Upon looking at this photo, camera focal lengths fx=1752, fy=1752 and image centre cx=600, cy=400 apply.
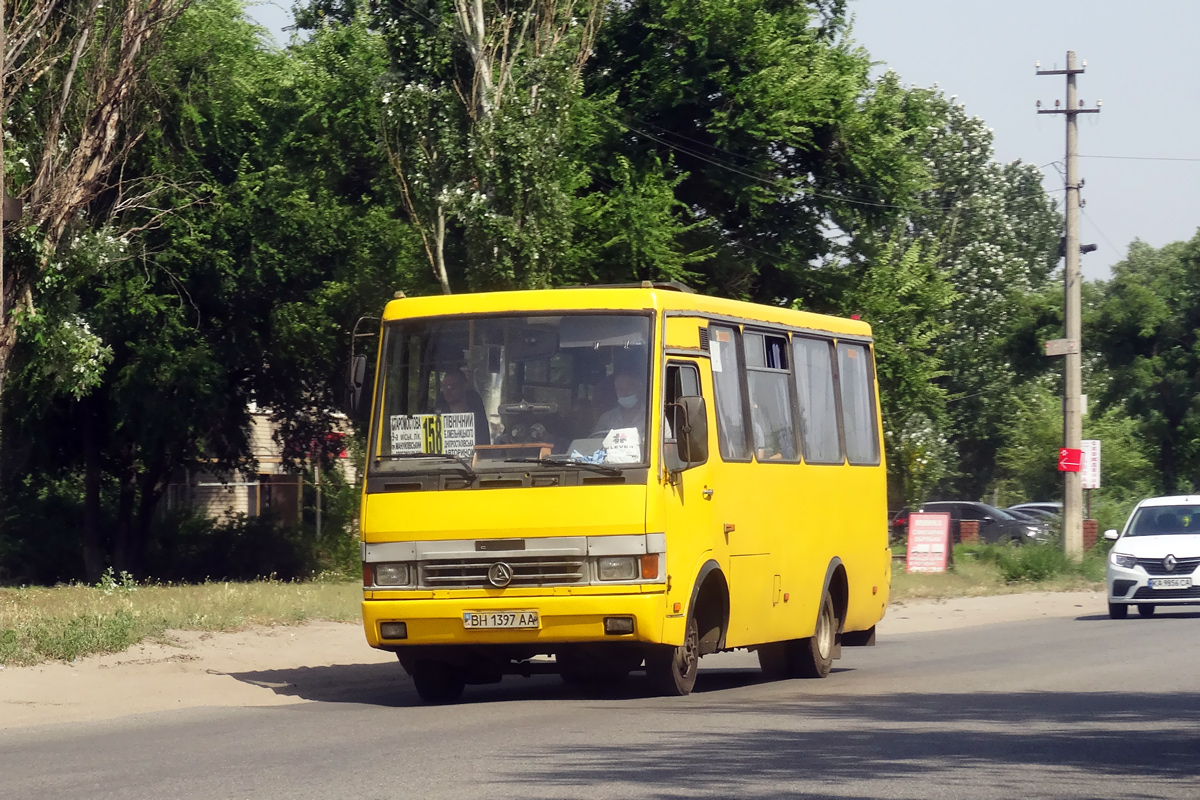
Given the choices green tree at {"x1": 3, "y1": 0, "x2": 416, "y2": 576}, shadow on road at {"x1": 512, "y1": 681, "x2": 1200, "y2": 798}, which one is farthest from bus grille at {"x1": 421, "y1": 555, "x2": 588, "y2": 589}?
green tree at {"x1": 3, "y1": 0, "x2": 416, "y2": 576}

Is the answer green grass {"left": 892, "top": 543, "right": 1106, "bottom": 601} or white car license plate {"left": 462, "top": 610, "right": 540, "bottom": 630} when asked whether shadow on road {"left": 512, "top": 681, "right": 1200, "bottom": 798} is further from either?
green grass {"left": 892, "top": 543, "right": 1106, "bottom": 601}

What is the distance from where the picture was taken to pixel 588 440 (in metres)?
12.5

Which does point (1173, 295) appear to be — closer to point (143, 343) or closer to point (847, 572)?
point (143, 343)

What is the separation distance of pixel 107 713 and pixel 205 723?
1.58 m

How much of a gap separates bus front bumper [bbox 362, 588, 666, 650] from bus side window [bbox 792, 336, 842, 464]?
12.4 ft

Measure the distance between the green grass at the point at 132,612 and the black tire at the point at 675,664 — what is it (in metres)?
5.25

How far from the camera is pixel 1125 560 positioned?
24562 millimetres

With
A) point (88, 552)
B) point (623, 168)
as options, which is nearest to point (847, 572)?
point (623, 168)

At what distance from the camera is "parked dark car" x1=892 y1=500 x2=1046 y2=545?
45.5 m

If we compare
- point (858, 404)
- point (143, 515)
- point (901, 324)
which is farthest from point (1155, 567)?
point (143, 515)

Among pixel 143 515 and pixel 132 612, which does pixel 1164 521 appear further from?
pixel 143 515

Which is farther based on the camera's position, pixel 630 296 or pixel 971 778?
pixel 630 296

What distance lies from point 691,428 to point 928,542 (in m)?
19.5

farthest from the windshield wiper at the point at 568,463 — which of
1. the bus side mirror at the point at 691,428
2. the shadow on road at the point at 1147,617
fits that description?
the shadow on road at the point at 1147,617
